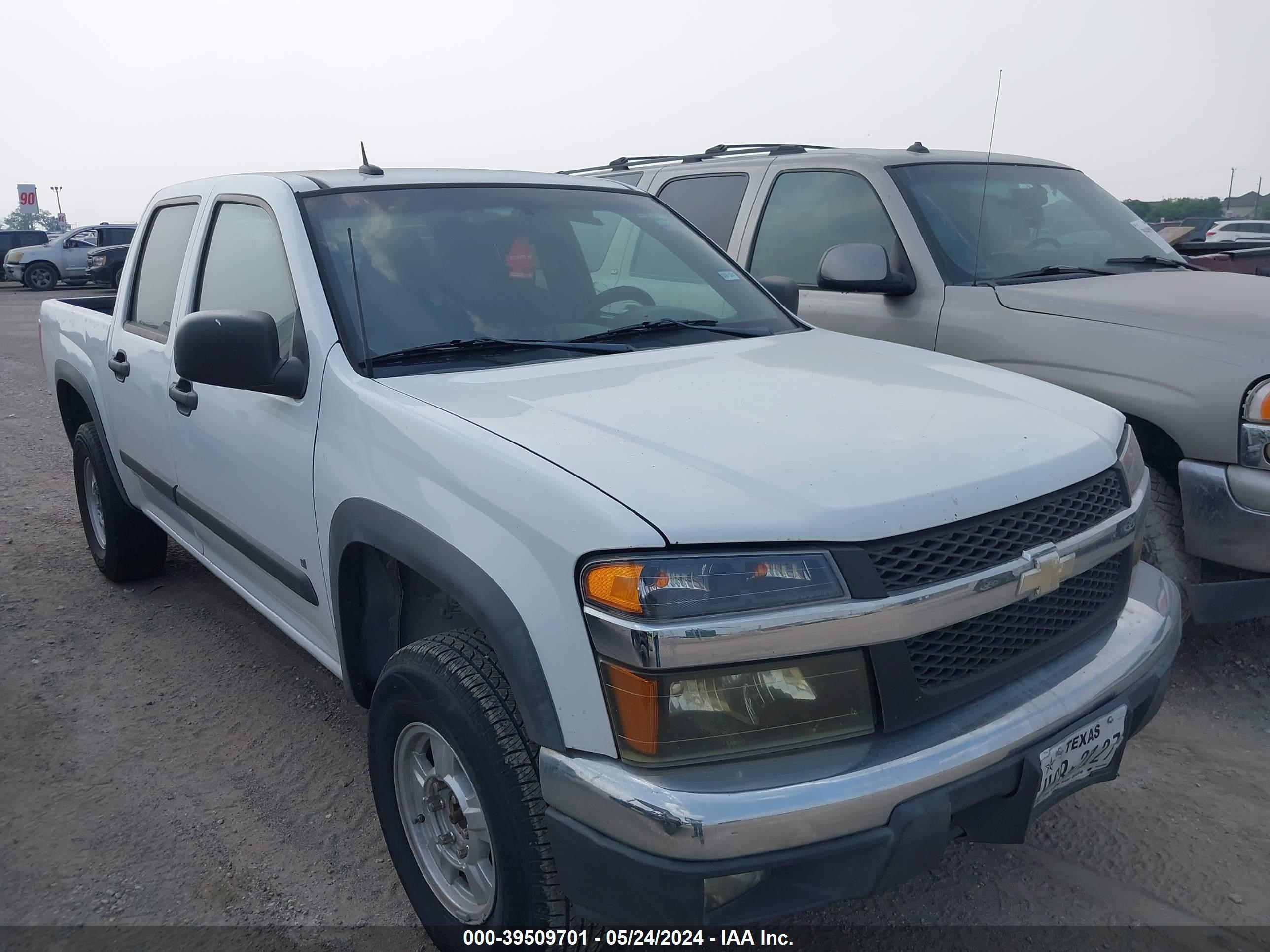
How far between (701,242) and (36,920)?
2822 millimetres

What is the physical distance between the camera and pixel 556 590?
1.80 metres

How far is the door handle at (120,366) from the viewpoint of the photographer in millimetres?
3898

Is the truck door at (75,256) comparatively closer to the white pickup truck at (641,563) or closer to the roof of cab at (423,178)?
the roof of cab at (423,178)

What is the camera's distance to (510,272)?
2.96m

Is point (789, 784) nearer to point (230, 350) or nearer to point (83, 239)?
point (230, 350)

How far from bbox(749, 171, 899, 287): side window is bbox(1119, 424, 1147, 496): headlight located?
2031mm

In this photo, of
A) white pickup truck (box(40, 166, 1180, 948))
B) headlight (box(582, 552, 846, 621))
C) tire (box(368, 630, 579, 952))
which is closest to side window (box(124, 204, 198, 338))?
white pickup truck (box(40, 166, 1180, 948))

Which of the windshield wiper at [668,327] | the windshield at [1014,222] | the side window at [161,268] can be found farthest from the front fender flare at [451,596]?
the windshield at [1014,222]

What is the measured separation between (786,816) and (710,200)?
13.9ft

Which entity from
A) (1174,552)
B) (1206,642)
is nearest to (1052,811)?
(1174,552)

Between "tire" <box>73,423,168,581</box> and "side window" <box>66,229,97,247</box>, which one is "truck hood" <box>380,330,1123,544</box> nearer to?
"tire" <box>73,423,168,581</box>

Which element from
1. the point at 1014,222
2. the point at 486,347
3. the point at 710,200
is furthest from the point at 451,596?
the point at 710,200

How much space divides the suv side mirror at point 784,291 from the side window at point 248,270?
1666mm

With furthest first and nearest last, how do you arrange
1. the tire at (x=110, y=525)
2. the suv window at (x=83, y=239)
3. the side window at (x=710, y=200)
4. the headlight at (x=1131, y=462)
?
1. the suv window at (x=83, y=239)
2. the side window at (x=710, y=200)
3. the tire at (x=110, y=525)
4. the headlight at (x=1131, y=462)
